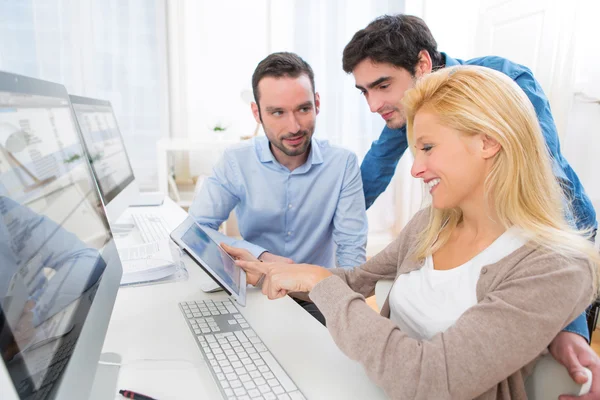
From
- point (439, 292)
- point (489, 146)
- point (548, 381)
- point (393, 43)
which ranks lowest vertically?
point (548, 381)

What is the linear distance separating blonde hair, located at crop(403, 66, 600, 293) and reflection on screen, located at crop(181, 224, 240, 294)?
53 cm

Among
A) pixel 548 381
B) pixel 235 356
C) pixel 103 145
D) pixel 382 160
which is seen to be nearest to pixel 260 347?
pixel 235 356

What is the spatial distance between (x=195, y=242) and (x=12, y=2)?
281 cm

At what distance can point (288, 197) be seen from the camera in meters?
1.66

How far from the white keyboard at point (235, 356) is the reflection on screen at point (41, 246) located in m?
0.23

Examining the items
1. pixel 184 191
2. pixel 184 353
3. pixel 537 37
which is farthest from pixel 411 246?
pixel 184 191

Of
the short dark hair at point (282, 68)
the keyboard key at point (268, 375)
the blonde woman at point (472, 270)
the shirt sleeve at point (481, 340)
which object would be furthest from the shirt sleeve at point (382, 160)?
the keyboard key at point (268, 375)

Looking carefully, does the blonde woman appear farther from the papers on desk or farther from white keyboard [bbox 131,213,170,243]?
white keyboard [bbox 131,213,170,243]

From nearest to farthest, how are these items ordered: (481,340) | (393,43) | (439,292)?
(481,340) < (439,292) < (393,43)

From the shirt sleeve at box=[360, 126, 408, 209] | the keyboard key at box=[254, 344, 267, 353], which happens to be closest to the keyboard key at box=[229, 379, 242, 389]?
the keyboard key at box=[254, 344, 267, 353]

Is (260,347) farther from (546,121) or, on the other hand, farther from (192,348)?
(546,121)

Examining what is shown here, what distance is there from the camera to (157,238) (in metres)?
1.55

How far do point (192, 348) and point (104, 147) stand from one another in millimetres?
999

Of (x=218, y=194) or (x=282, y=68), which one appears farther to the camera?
(x=218, y=194)
